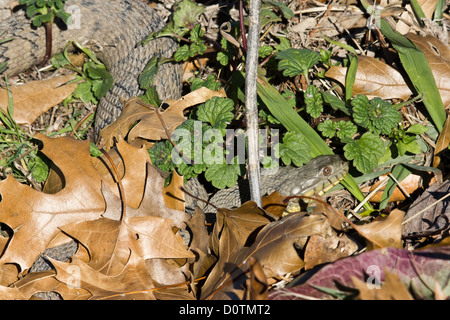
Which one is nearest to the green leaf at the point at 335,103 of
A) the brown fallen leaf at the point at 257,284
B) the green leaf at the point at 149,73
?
the green leaf at the point at 149,73

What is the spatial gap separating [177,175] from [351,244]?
1.30 m

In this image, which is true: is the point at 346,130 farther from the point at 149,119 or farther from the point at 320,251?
the point at 149,119

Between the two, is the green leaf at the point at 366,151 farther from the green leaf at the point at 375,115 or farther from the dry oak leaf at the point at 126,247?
the dry oak leaf at the point at 126,247

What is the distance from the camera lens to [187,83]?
4613mm

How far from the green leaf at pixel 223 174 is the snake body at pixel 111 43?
124cm

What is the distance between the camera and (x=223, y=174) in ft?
11.1

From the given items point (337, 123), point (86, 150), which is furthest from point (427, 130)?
point (86, 150)

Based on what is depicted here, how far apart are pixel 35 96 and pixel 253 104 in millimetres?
→ 2427

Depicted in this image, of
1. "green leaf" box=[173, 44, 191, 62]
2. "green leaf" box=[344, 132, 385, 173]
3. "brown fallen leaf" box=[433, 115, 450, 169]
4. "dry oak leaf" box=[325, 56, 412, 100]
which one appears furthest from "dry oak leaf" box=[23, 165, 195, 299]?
"brown fallen leaf" box=[433, 115, 450, 169]

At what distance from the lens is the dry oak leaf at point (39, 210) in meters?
3.20

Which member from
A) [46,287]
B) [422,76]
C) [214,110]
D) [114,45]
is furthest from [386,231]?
[114,45]

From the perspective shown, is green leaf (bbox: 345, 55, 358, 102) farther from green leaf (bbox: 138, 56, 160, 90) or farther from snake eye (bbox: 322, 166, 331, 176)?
green leaf (bbox: 138, 56, 160, 90)

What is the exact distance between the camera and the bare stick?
312cm
